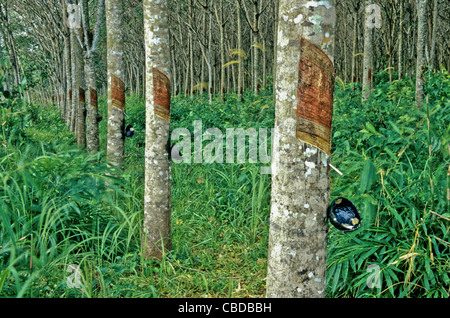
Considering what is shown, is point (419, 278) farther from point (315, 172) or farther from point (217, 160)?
point (217, 160)

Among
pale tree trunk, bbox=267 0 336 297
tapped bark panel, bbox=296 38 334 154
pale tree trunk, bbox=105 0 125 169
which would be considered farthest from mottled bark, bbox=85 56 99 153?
tapped bark panel, bbox=296 38 334 154

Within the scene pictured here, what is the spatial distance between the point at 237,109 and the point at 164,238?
6310mm

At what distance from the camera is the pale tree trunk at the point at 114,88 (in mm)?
5207

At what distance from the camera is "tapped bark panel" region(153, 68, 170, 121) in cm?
371

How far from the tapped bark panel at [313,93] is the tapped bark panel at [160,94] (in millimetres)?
1984

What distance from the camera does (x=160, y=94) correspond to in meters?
3.72

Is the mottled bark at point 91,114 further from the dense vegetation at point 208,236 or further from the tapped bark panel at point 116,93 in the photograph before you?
the dense vegetation at point 208,236

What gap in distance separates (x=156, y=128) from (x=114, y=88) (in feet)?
6.16

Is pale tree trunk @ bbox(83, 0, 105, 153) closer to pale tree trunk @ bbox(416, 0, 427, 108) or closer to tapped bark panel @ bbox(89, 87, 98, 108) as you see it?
tapped bark panel @ bbox(89, 87, 98, 108)

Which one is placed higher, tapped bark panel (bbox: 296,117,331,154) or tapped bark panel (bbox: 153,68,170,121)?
tapped bark panel (bbox: 153,68,170,121)

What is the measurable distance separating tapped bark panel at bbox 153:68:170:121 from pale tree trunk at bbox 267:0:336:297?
1835 mm

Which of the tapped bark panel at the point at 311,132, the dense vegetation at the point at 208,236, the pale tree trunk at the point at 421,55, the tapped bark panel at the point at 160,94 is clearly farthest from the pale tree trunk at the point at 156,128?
the pale tree trunk at the point at 421,55
